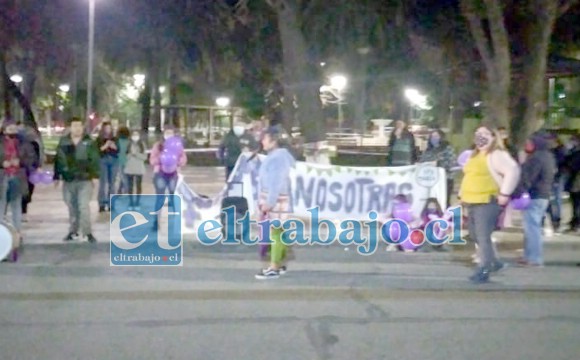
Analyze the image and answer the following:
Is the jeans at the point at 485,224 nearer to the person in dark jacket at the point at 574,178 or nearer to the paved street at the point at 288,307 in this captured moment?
the paved street at the point at 288,307

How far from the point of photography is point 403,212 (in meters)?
13.4

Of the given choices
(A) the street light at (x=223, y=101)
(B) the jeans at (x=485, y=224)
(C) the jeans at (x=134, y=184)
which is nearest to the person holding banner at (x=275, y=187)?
(B) the jeans at (x=485, y=224)

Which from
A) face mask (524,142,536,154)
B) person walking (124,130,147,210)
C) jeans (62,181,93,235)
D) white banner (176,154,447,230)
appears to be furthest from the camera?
person walking (124,130,147,210)

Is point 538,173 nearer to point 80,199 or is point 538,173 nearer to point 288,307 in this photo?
point 288,307

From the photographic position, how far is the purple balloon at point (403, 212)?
13.4 m

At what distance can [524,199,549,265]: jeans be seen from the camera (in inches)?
474

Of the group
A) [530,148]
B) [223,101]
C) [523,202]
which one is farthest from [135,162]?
[223,101]

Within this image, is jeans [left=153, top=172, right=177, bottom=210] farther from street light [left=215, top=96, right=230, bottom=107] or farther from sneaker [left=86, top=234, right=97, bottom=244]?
street light [left=215, top=96, right=230, bottom=107]

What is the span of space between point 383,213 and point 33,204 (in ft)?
23.2

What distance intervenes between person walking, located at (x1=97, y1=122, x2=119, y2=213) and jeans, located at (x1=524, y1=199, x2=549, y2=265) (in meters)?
7.67

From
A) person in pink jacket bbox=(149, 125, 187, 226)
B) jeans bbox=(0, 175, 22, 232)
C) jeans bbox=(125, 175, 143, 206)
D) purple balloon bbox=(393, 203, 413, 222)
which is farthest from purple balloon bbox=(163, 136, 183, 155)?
purple balloon bbox=(393, 203, 413, 222)

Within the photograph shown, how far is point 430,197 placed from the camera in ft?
46.2

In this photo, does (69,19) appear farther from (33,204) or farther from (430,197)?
(430,197)

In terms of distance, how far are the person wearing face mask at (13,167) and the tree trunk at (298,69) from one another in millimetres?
12905
